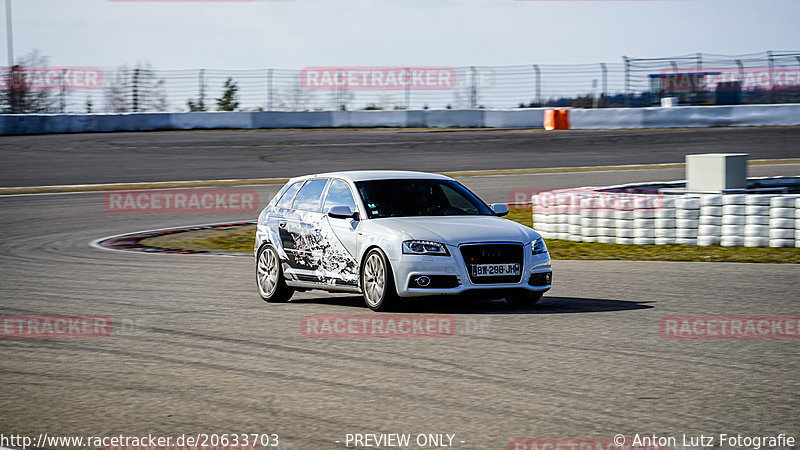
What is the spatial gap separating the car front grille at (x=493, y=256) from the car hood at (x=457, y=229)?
7cm

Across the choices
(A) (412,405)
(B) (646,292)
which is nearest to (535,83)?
(B) (646,292)

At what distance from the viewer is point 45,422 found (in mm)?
5914

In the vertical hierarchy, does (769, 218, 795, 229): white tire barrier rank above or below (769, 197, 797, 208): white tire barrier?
below

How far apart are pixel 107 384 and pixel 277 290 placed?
14.4 feet

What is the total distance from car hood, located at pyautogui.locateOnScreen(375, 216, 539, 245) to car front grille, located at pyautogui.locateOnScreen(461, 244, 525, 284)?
0.07 meters

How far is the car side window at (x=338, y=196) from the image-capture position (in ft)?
35.9

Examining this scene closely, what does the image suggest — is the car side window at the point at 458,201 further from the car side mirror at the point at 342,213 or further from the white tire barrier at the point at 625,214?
the white tire barrier at the point at 625,214


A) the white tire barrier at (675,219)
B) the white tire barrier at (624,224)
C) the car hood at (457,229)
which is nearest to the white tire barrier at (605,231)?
the white tire barrier at (675,219)

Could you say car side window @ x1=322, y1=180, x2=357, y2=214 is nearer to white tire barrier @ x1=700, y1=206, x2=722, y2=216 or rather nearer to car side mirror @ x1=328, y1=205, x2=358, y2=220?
car side mirror @ x1=328, y1=205, x2=358, y2=220

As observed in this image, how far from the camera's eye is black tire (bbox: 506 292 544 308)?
10.3m

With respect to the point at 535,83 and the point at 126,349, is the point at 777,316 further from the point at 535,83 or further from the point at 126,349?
the point at 535,83
